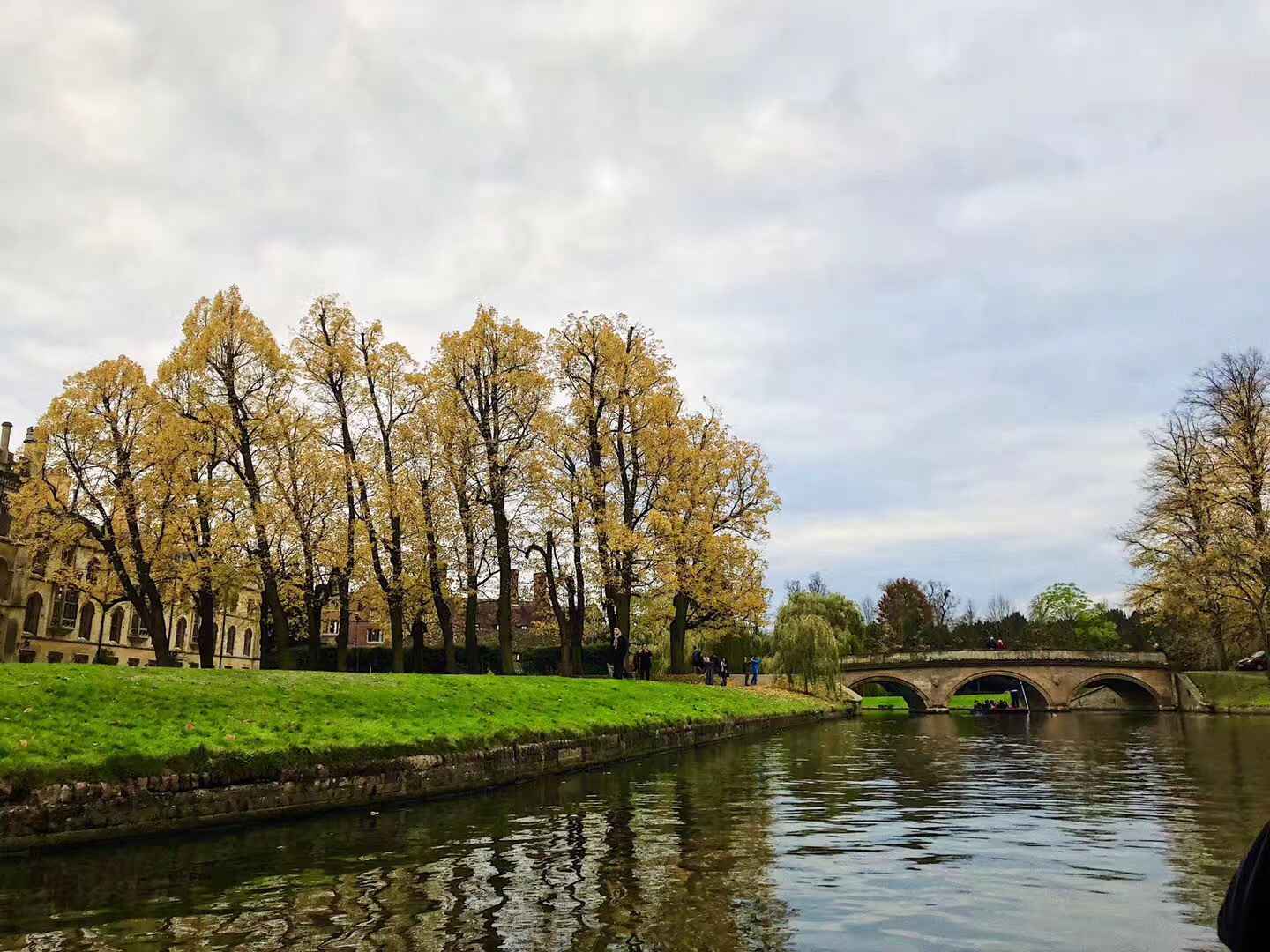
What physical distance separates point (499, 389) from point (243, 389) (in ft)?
30.0

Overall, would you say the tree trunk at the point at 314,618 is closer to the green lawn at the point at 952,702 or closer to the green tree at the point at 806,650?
the green tree at the point at 806,650

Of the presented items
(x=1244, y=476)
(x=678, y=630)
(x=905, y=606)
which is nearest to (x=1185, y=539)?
(x=1244, y=476)

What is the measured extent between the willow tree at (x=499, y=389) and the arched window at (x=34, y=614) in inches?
1490

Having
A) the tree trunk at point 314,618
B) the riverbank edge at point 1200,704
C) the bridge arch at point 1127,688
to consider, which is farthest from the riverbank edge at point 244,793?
the bridge arch at point 1127,688

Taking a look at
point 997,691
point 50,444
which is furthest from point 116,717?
point 997,691

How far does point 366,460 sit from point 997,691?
10666 centimetres

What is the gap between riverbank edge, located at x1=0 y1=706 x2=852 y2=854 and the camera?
12.2m

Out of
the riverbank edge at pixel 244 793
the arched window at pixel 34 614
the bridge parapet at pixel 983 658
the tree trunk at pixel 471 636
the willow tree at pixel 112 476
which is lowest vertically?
the bridge parapet at pixel 983 658

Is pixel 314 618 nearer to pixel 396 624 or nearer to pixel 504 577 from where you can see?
pixel 396 624

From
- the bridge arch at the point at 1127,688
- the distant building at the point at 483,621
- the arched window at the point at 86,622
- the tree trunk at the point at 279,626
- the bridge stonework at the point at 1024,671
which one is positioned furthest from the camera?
the bridge stonework at the point at 1024,671

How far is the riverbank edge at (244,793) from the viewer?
12.2 metres

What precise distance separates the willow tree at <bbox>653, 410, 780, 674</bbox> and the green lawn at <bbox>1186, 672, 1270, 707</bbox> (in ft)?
115

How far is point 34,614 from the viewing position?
56344mm

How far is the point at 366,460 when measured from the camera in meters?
34.6
